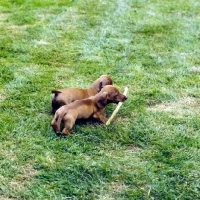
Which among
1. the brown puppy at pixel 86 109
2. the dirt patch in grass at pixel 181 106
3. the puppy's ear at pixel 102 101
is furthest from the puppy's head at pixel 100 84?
the dirt patch in grass at pixel 181 106

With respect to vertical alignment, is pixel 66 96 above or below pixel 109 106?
above

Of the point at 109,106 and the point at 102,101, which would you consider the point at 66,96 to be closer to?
the point at 102,101

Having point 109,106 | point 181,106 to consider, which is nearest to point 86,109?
point 109,106

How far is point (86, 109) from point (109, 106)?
602 millimetres

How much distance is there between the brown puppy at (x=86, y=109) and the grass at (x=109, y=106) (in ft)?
0.37

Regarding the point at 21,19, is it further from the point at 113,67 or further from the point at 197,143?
the point at 197,143

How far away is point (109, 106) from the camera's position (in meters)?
5.00

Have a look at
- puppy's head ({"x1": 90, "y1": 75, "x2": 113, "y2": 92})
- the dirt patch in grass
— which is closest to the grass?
the dirt patch in grass

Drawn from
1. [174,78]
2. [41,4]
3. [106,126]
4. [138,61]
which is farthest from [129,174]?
[41,4]

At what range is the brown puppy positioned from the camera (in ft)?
14.0

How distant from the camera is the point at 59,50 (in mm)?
6582

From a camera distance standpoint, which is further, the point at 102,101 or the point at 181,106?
the point at 181,106

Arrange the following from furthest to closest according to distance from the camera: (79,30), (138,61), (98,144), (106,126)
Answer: (79,30), (138,61), (106,126), (98,144)

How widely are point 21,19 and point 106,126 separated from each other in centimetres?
401
